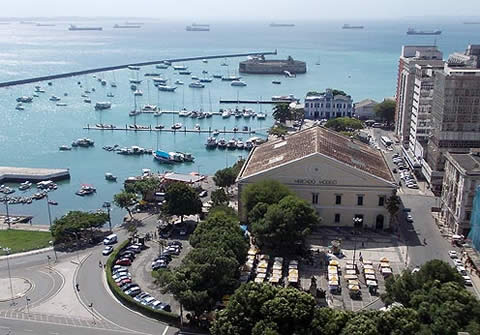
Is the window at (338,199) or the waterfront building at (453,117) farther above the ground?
the waterfront building at (453,117)

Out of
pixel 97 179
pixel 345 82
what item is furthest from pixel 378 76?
pixel 97 179

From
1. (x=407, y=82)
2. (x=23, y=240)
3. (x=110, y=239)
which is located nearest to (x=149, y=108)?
(x=407, y=82)

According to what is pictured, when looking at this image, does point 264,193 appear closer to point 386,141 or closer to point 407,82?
point 407,82

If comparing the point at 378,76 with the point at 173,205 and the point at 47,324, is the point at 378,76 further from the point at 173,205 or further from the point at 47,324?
the point at 47,324

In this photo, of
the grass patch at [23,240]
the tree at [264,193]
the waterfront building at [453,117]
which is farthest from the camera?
the waterfront building at [453,117]

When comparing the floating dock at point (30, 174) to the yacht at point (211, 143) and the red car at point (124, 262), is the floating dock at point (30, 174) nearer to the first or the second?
Answer: the yacht at point (211, 143)

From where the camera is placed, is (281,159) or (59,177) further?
(59,177)

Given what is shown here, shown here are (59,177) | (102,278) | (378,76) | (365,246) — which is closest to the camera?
(102,278)

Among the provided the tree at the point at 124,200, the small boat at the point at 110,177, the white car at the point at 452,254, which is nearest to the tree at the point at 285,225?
the white car at the point at 452,254
